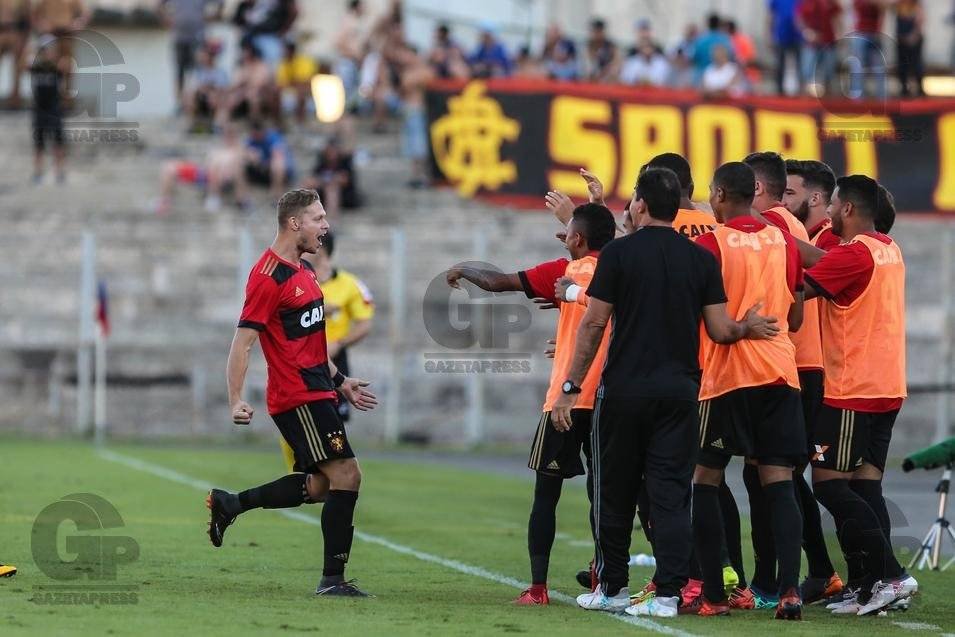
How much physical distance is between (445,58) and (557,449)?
71.9 ft

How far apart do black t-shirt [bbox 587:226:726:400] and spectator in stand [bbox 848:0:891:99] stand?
21.3 metres

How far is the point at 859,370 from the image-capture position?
10.3m

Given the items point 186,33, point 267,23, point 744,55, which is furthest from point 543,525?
point 186,33

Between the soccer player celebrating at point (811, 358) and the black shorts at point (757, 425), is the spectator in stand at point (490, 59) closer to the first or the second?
the soccer player celebrating at point (811, 358)

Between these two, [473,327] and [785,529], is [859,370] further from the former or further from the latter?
[473,327]

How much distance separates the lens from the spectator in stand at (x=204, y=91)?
31703 mm

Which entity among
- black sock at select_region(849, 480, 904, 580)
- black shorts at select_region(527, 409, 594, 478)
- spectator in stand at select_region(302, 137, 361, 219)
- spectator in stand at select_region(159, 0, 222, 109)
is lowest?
black sock at select_region(849, 480, 904, 580)

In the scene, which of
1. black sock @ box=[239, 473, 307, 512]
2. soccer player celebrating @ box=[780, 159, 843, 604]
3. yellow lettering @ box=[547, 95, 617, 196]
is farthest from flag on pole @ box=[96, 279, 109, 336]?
soccer player celebrating @ box=[780, 159, 843, 604]

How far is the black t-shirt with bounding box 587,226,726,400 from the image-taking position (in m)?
9.35

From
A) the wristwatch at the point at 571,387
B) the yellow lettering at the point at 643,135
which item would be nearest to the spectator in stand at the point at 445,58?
the yellow lettering at the point at 643,135

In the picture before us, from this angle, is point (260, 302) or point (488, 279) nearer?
point (260, 302)

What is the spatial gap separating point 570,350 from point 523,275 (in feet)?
1.73

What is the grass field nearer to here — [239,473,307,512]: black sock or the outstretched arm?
[239,473,307,512]: black sock

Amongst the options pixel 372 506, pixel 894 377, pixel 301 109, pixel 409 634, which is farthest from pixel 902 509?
→ pixel 301 109
